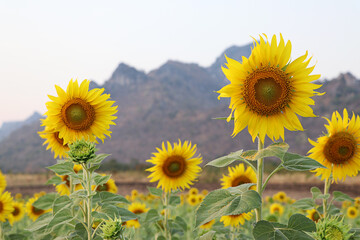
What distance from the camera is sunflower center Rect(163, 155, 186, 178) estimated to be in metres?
4.52

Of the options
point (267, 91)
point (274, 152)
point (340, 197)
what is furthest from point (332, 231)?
point (340, 197)

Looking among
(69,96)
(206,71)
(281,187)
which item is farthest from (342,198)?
(206,71)

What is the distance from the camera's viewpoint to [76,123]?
2959 mm

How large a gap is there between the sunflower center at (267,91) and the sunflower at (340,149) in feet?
3.85

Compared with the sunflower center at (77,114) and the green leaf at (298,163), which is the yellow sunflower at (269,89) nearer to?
the green leaf at (298,163)

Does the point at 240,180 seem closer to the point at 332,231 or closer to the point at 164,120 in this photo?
the point at 332,231

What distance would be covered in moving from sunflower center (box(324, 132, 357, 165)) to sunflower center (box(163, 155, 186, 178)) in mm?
1972

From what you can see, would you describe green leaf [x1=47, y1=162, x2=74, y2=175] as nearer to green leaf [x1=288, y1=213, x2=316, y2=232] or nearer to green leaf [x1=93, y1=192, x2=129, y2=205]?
green leaf [x1=93, y1=192, x2=129, y2=205]

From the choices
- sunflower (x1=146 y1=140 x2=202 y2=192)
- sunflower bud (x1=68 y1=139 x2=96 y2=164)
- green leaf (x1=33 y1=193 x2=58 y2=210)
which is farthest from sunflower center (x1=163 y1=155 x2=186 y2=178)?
sunflower bud (x1=68 y1=139 x2=96 y2=164)

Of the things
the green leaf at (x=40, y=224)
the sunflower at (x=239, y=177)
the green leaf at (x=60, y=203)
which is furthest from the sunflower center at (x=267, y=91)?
the sunflower at (x=239, y=177)

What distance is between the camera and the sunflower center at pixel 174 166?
4.52 meters

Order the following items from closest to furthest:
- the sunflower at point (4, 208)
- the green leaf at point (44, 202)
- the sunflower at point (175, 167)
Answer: the green leaf at point (44, 202), the sunflower at point (4, 208), the sunflower at point (175, 167)

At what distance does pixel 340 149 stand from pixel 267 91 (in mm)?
1460

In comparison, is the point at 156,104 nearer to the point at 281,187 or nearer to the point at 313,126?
the point at 313,126
